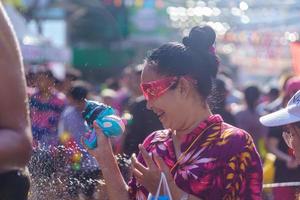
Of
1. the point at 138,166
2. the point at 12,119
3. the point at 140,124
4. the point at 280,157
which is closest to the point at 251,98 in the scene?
the point at 280,157

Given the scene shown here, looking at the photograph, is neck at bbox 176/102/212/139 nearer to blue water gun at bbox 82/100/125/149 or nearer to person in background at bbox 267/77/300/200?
blue water gun at bbox 82/100/125/149

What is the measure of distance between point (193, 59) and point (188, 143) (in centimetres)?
32

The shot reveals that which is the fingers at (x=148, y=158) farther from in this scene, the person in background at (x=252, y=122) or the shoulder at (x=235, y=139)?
the person in background at (x=252, y=122)

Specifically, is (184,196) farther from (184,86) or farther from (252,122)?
(252,122)

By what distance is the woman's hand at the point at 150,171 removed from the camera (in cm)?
306

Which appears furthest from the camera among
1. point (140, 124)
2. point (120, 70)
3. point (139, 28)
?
point (139, 28)

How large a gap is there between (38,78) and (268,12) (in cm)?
1158

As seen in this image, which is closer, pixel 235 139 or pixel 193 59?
pixel 235 139

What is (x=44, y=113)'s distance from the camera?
3680mm

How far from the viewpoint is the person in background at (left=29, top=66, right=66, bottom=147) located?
3.56 metres

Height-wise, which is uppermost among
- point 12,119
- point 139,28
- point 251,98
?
point 12,119

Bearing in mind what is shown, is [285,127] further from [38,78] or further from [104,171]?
[38,78]

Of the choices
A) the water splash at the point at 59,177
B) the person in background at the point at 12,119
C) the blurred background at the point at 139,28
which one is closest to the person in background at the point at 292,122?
the water splash at the point at 59,177

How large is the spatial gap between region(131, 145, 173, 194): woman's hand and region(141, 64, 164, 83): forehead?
0.95ft
